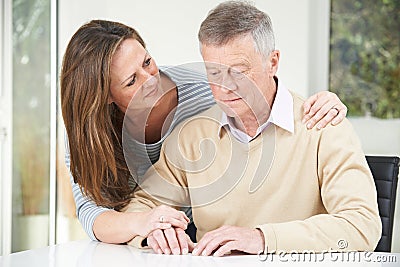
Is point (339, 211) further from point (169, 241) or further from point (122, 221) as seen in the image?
point (122, 221)

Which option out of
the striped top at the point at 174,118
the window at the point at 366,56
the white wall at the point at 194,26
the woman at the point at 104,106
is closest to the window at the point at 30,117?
the white wall at the point at 194,26

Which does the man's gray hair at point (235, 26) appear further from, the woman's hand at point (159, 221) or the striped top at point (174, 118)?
the woman's hand at point (159, 221)

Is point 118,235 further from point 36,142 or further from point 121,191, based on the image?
point 36,142

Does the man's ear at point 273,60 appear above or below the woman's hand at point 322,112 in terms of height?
above

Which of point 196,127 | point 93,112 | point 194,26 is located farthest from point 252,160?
point 194,26

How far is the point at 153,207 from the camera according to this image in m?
1.57

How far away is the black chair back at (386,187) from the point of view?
1764 mm

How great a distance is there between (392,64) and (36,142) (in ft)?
5.46

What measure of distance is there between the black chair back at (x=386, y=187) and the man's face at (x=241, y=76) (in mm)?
388

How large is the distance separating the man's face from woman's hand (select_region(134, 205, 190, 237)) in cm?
29

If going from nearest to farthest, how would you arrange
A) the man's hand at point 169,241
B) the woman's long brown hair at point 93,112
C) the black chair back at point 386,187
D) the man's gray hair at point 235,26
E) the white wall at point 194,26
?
the man's hand at point 169,241 < the man's gray hair at point 235,26 < the woman's long brown hair at point 93,112 < the black chair back at point 386,187 < the white wall at point 194,26

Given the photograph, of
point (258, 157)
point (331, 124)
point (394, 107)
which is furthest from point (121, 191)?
point (394, 107)

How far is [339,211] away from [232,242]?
249 mm

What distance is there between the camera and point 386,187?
5.80 ft
